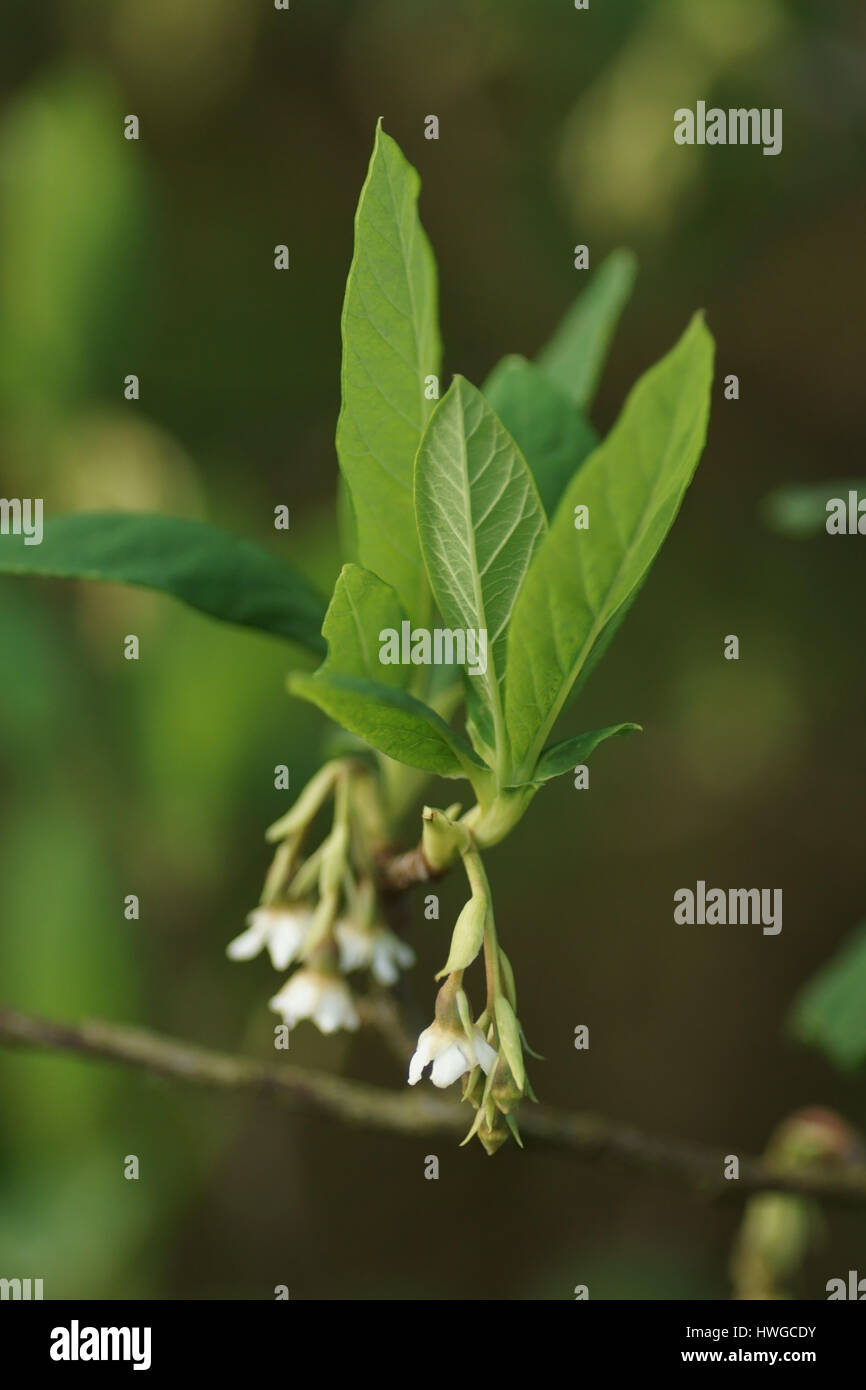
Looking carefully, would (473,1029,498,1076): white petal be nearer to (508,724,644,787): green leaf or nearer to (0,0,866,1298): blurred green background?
(508,724,644,787): green leaf

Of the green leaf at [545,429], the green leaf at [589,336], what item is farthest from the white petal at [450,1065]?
the green leaf at [589,336]

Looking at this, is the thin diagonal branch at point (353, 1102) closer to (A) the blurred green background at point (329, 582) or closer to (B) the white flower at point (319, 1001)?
(B) the white flower at point (319, 1001)

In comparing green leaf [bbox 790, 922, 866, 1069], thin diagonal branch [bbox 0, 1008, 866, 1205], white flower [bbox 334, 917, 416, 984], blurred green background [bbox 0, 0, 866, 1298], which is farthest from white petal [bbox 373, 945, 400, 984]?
blurred green background [bbox 0, 0, 866, 1298]

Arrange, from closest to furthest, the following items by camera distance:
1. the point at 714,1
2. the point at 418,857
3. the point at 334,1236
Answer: the point at 418,857 < the point at 714,1 < the point at 334,1236

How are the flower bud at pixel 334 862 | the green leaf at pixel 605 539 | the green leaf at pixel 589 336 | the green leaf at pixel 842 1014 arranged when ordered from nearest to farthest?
the green leaf at pixel 605 539 → the flower bud at pixel 334 862 → the green leaf at pixel 589 336 → the green leaf at pixel 842 1014

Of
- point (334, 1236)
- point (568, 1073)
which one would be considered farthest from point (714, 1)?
point (334, 1236)

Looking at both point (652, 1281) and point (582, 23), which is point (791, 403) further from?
point (652, 1281)
